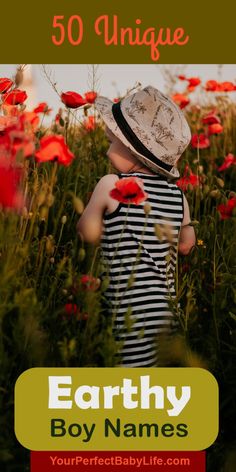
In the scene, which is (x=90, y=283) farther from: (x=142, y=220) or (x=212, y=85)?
(x=212, y=85)

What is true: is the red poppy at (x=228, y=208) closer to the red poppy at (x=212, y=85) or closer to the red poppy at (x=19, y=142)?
the red poppy at (x=19, y=142)

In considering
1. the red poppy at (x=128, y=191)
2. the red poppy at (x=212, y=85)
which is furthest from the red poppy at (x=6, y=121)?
the red poppy at (x=212, y=85)

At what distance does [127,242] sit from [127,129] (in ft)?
1.10

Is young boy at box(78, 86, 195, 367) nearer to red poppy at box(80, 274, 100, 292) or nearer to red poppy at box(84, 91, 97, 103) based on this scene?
red poppy at box(80, 274, 100, 292)

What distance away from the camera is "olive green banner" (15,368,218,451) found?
1734mm

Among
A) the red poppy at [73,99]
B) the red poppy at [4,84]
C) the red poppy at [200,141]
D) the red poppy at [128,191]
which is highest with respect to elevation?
the red poppy at [4,84]

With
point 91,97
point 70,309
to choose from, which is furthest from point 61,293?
point 91,97

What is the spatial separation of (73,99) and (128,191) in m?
0.62

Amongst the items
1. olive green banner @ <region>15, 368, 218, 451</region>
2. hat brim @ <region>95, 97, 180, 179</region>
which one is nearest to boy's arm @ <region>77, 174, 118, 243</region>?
hat brim @ <region>95, 97, 180, 179</region>

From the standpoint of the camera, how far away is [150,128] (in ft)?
7.21

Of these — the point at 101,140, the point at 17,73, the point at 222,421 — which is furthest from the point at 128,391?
the point at 101,140

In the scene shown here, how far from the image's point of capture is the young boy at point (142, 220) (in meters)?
2.08

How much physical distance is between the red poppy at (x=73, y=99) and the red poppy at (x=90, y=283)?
689 millimetres

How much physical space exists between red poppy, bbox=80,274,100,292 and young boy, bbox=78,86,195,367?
0.41 feet
